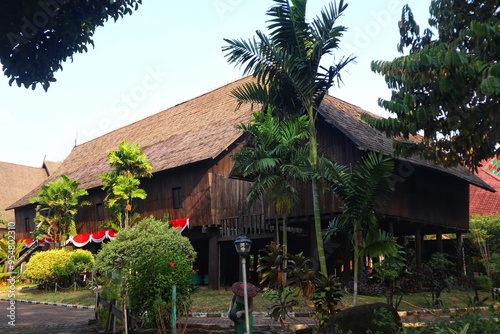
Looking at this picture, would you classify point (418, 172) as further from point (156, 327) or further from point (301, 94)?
point (156, 327)

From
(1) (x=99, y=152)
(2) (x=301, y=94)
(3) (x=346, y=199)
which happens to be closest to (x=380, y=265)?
(3) (x=346, y=199)

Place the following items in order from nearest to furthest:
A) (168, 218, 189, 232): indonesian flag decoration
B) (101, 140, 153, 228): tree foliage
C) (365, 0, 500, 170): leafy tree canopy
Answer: (365, 0, 500, 170): leafy tree canopy, (168, 218, 189, 232): indonesian flag decoration, (101, 140, 153, 228): tree foliage

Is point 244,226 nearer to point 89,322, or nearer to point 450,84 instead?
point 89,322

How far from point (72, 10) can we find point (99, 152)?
2744cm

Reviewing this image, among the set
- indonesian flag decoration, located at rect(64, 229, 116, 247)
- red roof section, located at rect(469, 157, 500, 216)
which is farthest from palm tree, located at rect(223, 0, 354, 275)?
red roof section, located at rect(469, 157, 500, 216)

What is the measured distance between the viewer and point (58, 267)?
2486 cm

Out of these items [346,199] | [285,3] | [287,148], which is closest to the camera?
[346,199]

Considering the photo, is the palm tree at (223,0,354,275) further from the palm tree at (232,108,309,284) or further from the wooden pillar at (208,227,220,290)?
the wooden pillar at (208,227,220,290)

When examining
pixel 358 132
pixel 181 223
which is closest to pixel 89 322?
pixel 181 223

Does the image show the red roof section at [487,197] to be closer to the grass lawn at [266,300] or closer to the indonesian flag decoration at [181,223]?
the grass lawn at [266,300]

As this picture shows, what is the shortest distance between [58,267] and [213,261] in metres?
8.37

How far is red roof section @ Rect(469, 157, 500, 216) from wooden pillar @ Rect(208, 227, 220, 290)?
64.5 feet

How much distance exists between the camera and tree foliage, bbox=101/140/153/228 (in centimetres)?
2292

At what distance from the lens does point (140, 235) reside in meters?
20.1
